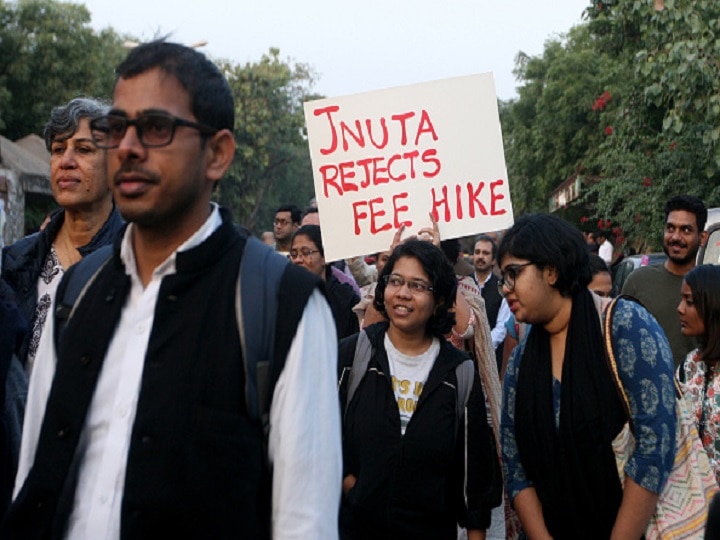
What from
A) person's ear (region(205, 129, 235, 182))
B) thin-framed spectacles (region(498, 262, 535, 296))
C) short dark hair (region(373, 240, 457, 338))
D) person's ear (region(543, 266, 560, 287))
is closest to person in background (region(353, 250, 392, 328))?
short dark hair (region(373, 240, 457, 338))

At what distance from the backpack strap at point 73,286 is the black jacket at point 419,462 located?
218 cm

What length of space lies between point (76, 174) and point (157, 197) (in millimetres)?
2016

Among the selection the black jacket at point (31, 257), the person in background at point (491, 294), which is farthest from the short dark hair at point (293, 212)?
the black jacket at point (31, 257)

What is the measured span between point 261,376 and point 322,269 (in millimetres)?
5603

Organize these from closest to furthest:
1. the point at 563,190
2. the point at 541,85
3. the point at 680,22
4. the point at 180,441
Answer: the point at 180,441
the point at 680,22
the point at 563,190
the point at 541,85

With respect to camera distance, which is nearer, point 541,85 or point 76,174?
point 76,174

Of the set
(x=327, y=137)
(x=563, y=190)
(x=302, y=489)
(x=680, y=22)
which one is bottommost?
(x=302, y=489)

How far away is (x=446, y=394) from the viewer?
190 inches

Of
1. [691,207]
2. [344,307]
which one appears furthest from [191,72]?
[691,207]

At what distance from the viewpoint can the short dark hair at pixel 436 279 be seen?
16.8 feet

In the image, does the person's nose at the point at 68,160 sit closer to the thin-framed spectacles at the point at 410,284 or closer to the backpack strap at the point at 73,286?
the thin-framed spectacles at the point at 410,284

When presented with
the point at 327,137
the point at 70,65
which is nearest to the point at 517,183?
the point at 70,65

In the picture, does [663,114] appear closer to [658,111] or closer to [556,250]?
[658,111]

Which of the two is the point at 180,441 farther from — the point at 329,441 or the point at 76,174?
the point at 76,174
